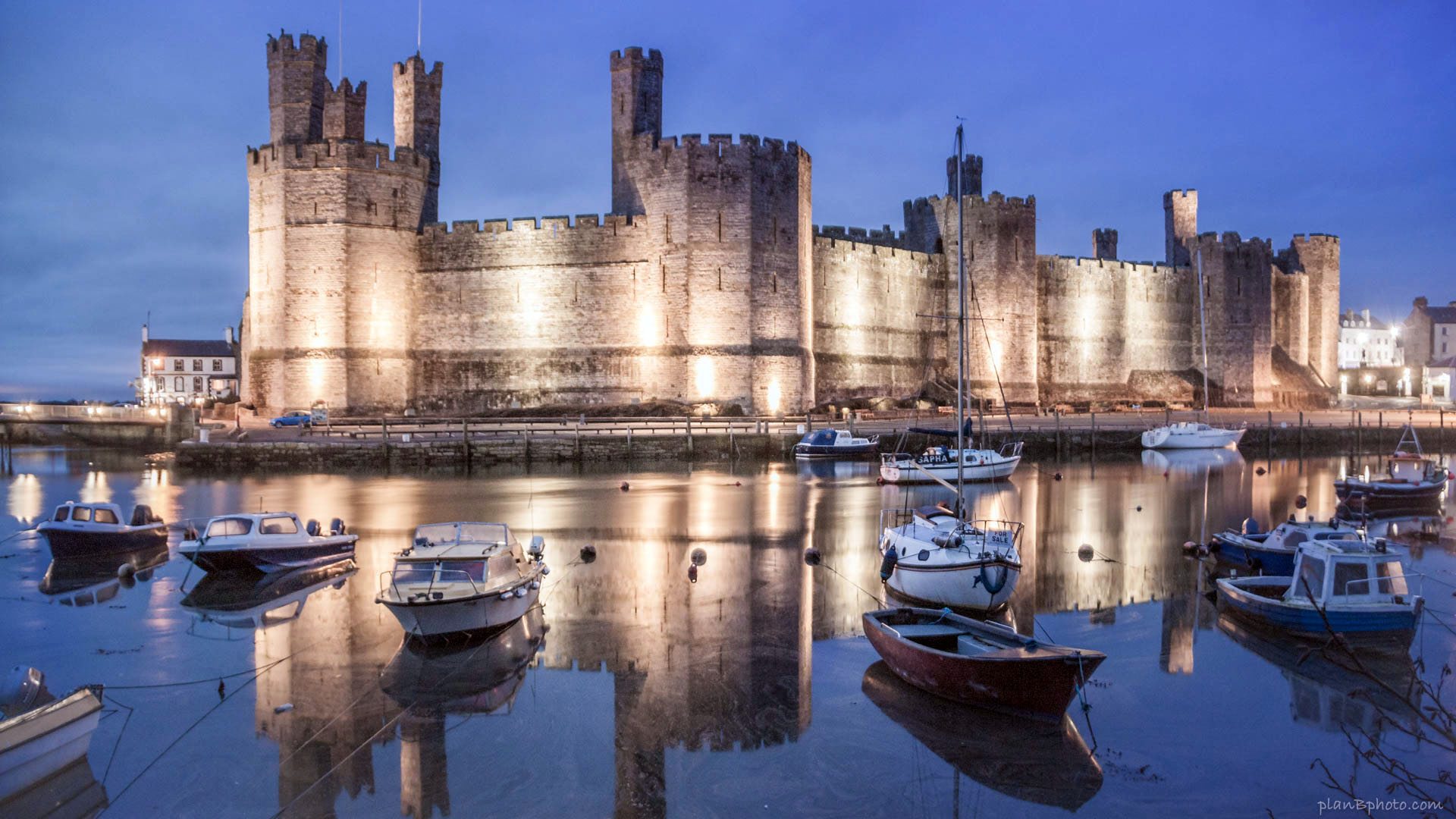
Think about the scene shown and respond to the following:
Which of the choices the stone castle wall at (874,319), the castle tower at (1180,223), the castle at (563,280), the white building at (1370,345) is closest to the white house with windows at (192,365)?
the castle at (563,280)

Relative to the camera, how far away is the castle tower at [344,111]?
3312 cm

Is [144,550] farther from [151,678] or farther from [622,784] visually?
[622,784]

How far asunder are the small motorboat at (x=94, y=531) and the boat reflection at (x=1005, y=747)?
12.2 m

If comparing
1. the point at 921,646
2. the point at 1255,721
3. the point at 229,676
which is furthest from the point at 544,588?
the point at 1255,721

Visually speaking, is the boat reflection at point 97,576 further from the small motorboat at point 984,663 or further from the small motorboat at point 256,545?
the small motorboat at point 984,663

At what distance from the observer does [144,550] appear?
15.6m

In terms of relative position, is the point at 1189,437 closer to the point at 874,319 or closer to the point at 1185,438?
the point at 1185,438

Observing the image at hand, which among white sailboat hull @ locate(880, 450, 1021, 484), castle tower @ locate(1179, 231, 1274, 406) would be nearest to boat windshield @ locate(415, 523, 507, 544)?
white sailboat hull @ locate(880, 450, 1021, 484)

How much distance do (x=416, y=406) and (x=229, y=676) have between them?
84.4ft

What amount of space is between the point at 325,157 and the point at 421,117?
4.92 meters

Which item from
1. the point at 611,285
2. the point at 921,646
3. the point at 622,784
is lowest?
the point at 622,784

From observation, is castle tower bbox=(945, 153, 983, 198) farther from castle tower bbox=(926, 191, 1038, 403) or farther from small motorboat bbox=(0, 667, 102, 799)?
small motorboat bbox=(0, 667, 102, 799)

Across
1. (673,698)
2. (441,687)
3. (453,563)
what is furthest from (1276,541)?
(441,687)

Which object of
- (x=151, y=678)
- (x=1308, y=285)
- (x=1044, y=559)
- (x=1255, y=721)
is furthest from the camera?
(x=1308, y=285)
